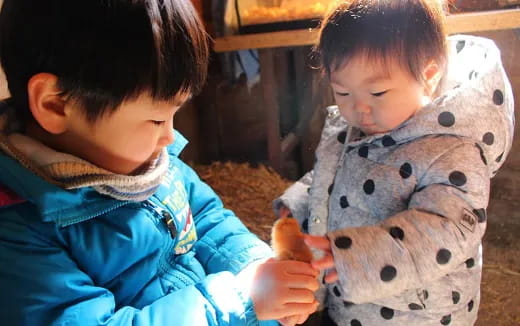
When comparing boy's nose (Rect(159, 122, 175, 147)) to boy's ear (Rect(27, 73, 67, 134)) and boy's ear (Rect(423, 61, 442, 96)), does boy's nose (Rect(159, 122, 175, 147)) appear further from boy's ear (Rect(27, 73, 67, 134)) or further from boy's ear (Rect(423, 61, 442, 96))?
boy's ear (Rect(423, 61, 442, 96))

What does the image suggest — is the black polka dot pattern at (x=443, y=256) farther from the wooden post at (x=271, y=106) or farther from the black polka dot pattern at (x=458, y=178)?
the wooden post at (x=271, y=106)

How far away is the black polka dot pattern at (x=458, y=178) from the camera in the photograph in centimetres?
74

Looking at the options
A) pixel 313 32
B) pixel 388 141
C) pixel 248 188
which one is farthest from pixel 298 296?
pixel 248 188

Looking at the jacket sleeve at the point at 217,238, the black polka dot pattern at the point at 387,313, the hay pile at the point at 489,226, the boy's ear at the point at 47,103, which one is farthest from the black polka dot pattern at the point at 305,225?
the hay pile at the point at 489,226

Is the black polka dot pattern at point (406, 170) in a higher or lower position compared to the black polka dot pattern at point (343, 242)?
higher

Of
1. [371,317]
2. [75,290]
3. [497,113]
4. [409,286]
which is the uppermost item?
[497,113]

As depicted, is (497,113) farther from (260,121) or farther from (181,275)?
(260,121)

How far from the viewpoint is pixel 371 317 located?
0.88 meters

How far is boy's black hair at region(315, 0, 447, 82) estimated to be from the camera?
80 cm

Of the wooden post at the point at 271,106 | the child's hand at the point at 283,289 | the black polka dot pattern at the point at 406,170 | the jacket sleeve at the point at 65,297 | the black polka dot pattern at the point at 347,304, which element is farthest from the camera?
the wooden post at the point at 271,106

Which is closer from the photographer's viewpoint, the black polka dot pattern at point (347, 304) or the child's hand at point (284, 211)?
the black polka dot pattern at point (347, 304)

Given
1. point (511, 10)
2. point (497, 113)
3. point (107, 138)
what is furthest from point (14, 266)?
point (511, 10)

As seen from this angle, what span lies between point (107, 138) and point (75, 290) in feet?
0.75

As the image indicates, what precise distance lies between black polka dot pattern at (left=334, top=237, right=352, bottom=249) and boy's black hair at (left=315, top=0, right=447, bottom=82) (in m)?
0.33
